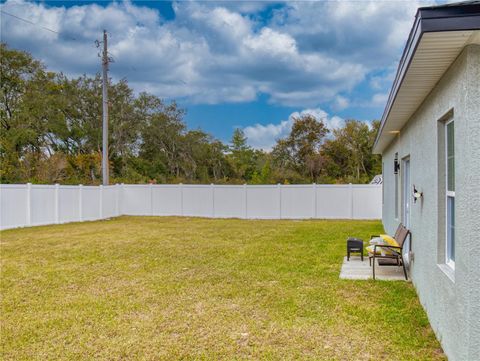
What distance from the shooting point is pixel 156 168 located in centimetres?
3353

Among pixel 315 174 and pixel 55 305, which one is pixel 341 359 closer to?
pixel 55 305

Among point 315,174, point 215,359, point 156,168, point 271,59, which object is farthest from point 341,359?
point 156,168

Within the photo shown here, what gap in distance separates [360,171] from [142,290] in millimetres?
26645

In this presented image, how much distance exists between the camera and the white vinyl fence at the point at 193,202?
48.9 ft

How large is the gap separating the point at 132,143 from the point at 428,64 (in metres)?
32.1

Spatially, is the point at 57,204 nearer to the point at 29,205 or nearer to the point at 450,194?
the point at 29,205

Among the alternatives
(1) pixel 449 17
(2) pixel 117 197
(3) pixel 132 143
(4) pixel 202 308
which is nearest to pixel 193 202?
(2) pixel 117 197

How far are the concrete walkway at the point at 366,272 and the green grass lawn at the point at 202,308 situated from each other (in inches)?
9.5

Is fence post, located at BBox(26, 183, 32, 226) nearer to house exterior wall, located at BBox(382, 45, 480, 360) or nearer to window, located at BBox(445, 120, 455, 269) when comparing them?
house exterior wall, located at BBox(382, 45, 480, 360)

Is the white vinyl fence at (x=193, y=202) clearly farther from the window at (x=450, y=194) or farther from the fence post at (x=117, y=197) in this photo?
the window at (x=450, y=194)

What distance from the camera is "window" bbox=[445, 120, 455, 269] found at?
12.1ft

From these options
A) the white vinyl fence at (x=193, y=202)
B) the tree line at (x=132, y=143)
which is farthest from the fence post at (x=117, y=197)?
the tree line at (x=132, y=143)

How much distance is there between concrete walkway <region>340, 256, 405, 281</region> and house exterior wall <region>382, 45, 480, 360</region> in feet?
4.50

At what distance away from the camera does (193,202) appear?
1966 centimetres
